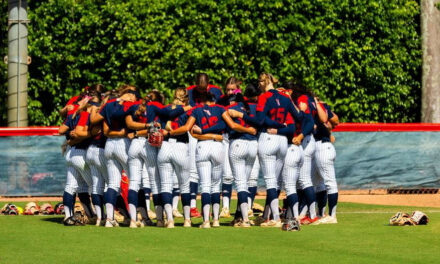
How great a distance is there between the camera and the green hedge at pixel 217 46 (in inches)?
993

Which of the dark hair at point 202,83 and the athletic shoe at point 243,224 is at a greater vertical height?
the dark hair at point 202,83

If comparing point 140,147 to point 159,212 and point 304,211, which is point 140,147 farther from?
point 304,211

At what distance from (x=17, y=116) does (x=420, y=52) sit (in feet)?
39.1

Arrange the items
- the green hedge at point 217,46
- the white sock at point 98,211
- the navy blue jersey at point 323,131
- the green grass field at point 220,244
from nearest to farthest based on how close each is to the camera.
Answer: the green grass field at point 220,244 < the white sock at point 98,211 < the navy blue jersey at point 323,131 < the green hedge at point 217,46

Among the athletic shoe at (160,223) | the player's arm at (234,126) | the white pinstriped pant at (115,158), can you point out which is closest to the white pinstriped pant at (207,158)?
the player's arm at (234,126)

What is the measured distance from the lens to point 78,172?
14367mm

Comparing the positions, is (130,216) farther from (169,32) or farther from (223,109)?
(169,32)

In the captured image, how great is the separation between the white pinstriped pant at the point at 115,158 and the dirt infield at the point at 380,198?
25.6 feet

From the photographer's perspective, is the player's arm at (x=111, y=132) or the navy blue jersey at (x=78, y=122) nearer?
the player's arm at (x=111, y=132)

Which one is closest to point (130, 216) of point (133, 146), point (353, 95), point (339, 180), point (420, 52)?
point (133, 146)

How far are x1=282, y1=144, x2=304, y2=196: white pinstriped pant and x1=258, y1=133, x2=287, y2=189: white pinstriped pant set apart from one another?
4.6 inches

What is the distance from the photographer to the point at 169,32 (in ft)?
82.4

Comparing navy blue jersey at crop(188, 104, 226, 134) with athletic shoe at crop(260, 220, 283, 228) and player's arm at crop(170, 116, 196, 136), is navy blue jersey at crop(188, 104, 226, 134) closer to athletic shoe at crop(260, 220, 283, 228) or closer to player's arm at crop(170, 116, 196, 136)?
player's arm at crop(170, 116, 196, 136)

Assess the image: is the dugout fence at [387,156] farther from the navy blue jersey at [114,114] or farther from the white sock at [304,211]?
the navy blue jersey at [114,114]
